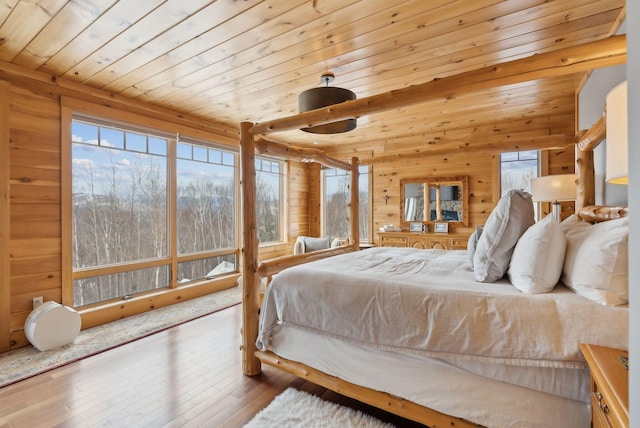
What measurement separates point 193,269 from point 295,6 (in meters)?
3.59

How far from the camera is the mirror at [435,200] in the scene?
476cm

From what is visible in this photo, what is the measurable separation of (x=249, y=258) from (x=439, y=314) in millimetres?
1349

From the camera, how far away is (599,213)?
1918 millimetres

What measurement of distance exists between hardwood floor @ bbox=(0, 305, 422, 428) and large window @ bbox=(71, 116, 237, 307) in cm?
117

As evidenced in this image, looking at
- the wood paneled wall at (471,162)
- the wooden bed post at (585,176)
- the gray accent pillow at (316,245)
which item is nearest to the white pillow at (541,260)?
the wooden bed post at (585,176)

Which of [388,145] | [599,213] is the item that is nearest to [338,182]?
[388,145]

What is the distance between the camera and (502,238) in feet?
5.44

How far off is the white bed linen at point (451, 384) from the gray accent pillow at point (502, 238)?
1.69 ft

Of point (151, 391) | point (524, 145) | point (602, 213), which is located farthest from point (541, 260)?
point (151, 391)

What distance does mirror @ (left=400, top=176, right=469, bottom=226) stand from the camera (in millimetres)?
4758

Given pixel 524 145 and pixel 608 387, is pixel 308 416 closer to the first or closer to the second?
pixel 608 387

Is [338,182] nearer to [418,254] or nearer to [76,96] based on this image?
[418,254]

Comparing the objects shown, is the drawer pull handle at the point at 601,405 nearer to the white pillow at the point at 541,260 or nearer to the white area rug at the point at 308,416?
the white pillow at the point at 541,260

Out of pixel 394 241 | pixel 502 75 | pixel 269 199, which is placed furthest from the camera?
pixel 269 199
